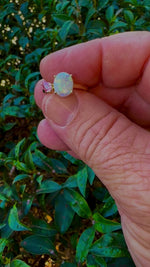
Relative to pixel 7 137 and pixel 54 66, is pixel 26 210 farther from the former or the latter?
pixel 7 137

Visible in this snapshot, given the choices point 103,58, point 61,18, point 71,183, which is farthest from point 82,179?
point 61,18

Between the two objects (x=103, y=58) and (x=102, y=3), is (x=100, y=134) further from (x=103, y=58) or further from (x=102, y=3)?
(x=102, y=3)

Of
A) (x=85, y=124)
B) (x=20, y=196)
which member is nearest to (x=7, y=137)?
(x=20, y=196)

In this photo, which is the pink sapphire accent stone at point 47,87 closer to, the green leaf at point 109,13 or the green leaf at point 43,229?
the green leaf at point 43,229

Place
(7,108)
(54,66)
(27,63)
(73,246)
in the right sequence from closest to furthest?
(54,66) → (73,246) → (7,108) → (27,63)

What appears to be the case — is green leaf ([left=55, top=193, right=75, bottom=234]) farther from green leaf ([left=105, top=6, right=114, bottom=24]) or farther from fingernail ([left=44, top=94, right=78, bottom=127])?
green leaf ([left=105, top=6, right=114, bottom=24])

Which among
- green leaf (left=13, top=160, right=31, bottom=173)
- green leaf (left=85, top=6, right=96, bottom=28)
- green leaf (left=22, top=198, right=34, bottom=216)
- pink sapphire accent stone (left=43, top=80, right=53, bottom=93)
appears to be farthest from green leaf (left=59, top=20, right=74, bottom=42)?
green leaf (left=22, top=198, right=34, bottom=216)

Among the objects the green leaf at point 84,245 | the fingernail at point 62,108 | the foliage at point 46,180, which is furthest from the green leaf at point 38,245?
the fingernail at point 62,108
